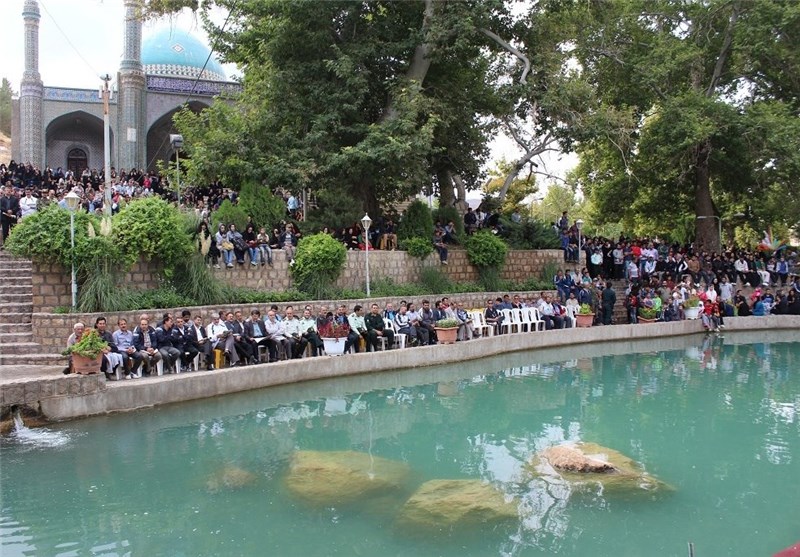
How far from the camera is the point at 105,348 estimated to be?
9422 millimetres

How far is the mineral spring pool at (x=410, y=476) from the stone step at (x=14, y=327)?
2.94 meters

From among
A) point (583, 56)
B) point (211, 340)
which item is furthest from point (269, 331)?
point (583, 56)

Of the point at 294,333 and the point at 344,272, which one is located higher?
the point at 344,272

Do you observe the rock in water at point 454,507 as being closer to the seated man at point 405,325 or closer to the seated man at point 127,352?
the seated man at point 127,352

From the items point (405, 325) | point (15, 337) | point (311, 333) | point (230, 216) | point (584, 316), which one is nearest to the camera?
point (15, 337)

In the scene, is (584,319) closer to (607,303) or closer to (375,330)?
(607,303)

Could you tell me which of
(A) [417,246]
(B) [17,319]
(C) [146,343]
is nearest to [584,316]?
(A) [417,246]

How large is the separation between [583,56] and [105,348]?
18.6m

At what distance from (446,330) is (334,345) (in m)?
2.70

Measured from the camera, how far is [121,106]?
92.0ft

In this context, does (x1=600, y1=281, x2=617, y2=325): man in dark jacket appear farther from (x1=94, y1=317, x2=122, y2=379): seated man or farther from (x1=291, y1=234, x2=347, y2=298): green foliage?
(x1=94, y1=317, x2=122, y2=379): seated man

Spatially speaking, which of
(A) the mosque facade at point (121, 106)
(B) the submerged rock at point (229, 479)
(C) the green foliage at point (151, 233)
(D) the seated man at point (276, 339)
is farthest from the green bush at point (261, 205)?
(A) the mosque facade at point (121, 106)

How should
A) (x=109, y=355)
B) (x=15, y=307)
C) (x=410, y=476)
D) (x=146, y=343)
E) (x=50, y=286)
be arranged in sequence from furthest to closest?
1. (x=50, y=286)
2. (x=15, y=307)
3. (x=146, y=343)
4. (x=109, y=355)
5. (x=410, y=476)

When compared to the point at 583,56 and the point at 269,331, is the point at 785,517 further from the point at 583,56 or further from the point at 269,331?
the point at 583,56
